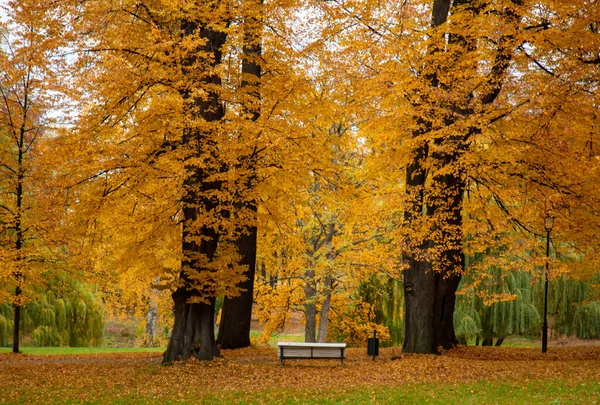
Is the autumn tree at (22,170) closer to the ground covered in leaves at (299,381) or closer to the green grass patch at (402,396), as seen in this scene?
the ground covered in leaves at (299,381)

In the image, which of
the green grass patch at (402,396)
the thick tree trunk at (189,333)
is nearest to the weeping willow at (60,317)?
the thick tree trunk at (189,333)

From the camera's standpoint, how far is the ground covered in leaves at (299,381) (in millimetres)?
8891

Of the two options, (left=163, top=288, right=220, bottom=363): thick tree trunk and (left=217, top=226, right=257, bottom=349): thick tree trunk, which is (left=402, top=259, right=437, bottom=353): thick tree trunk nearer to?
(left=217, top=226, right=257, bottom=349): thick tree trunk

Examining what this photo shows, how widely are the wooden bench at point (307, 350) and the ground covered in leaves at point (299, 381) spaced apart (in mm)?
234

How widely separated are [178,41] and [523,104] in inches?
296

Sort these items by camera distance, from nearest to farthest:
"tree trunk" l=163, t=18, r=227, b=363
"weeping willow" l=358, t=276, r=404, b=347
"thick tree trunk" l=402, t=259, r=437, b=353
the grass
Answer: the grass
"tree trunk" l=163, t=18, r=227, b=363
"thick tree trunk" l=402, t=259, r=437, b=353
"weeping willow" l=358, t=276, r=404, b=347

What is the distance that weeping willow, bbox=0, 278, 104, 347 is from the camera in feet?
63.9

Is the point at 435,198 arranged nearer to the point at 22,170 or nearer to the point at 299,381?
the point at 299,381

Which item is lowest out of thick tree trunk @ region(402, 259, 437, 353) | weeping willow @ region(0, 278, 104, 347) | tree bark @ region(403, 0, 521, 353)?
weeping willow @ region(0, 278, 104, 347)

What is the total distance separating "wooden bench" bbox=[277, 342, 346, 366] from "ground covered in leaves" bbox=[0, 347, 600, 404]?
0.77 feet

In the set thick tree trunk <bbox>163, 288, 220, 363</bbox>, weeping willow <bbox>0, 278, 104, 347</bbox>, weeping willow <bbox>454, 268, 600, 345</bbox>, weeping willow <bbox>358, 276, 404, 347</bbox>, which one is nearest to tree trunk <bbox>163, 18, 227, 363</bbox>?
Answer: thick tree trunk <bbox>163, 288, 220, 363</bbox>

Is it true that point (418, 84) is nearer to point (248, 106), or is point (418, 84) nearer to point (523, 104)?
point (523, 104)

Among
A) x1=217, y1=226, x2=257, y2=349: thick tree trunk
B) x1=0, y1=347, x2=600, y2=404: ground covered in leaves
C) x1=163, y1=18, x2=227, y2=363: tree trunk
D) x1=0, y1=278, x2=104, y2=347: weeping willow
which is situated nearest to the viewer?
x1=0, y1=347, x2=600, y2=404: ground covered in leaves

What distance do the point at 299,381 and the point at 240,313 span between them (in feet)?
19.6
